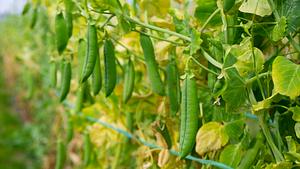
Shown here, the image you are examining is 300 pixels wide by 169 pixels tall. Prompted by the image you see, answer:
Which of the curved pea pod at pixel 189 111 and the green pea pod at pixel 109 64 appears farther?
the green pea pod at pixel 109 64

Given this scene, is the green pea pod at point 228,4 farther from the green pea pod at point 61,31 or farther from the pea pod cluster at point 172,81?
the green pea pod at point 61,31

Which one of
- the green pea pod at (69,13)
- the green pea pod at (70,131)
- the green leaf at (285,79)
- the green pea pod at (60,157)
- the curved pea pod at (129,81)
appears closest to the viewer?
the green leaf at (285,79)

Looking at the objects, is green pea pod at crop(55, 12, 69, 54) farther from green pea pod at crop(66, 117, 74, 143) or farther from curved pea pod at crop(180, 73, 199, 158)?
green pea pod at crop(66, 117, 74, 143)

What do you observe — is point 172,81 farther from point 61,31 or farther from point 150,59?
point 61,31

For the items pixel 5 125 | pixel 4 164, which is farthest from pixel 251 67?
pixel 5 125

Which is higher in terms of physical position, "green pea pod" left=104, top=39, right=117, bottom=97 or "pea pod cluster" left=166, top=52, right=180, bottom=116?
"green pea pod" left=104, top=39, right=117, bottom=97

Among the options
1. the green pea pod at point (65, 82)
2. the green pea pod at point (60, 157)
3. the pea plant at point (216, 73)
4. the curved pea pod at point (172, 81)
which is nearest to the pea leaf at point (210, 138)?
the pea plant at point (216, 73)

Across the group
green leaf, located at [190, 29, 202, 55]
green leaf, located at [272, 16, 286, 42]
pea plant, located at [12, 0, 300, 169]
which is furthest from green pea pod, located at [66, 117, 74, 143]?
green leaf, located at [272, 16, 286, 42]
